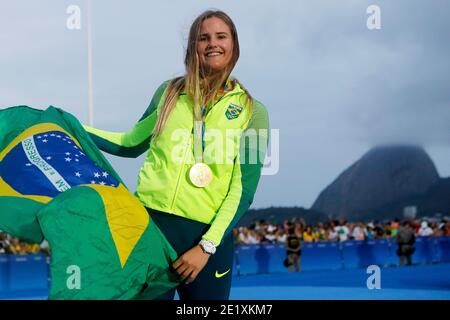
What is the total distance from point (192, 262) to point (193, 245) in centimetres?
10

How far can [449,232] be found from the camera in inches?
643

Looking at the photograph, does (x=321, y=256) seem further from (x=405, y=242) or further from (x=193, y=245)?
(x=193, y=245)

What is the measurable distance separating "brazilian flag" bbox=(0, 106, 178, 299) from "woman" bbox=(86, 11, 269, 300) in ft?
0.29

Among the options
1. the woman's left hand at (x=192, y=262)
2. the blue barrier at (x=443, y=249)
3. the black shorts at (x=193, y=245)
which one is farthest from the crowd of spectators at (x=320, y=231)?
the woman's left hand at (x=192, y=262)

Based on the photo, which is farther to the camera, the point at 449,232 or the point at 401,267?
the point at 449,232

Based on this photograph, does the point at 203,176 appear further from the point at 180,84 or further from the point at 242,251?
the point at 242,251

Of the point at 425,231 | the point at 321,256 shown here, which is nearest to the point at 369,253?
the point at 321,256

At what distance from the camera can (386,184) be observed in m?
24.9

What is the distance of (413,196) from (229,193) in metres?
23.0

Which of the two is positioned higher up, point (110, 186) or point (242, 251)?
point (110, 186)

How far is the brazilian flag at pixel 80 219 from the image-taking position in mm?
2619

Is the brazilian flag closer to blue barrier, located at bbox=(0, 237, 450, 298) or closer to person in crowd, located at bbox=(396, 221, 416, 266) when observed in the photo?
Result: blue barrier, located at bbox=(0, 237, 450, 298)

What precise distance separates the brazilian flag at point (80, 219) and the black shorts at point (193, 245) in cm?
5

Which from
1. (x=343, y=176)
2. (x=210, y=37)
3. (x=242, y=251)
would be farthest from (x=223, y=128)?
(x=343, y=176)
